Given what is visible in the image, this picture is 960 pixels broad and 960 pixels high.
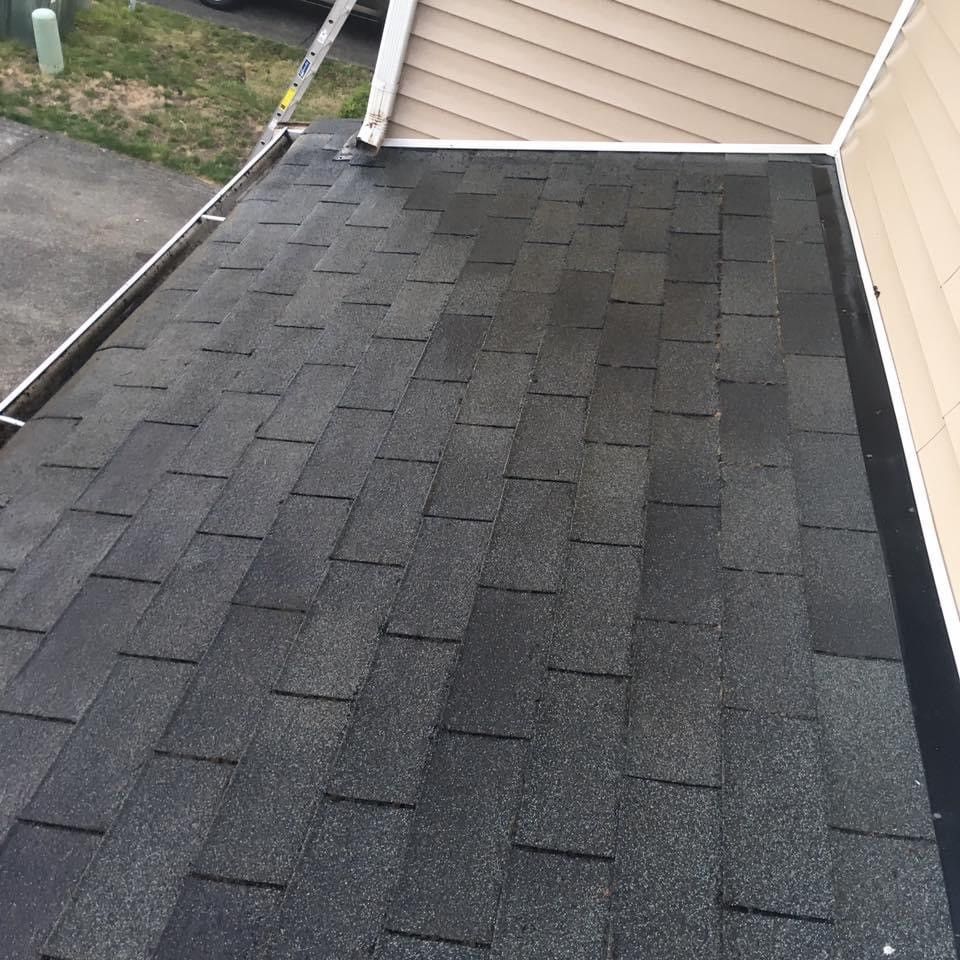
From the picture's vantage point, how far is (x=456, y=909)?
72.1 inches

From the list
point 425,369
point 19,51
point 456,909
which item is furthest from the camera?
point 19,51

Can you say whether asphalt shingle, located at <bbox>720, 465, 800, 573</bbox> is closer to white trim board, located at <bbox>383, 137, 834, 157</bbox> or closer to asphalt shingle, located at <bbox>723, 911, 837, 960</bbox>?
asphalt shingle, located at <bbox>723, 911, 837, 960</bbox>

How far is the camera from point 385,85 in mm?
5172

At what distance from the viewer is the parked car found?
42.2 feet

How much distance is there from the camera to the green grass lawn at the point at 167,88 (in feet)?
34.3

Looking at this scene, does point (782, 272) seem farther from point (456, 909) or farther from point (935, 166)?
point (456, 909)

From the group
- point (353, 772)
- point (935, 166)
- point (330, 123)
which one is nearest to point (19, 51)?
point (330, 123)

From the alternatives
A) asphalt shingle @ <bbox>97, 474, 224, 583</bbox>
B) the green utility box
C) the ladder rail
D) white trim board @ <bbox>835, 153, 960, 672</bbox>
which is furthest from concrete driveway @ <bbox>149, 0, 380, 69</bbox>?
asphalt shingle @ <bbox>97, 474, 224, 583</bbox>

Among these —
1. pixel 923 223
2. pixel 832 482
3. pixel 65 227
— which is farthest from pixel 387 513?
pixel 65 227

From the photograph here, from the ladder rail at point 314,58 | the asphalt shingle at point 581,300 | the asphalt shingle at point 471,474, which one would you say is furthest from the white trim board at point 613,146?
the asphalt shingle at point 471,474

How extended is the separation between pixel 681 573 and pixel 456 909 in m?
1.12

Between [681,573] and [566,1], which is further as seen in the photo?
[566,1]

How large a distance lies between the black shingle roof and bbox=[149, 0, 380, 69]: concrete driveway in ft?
34.3

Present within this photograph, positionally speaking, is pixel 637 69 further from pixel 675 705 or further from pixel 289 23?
pixel 289 23
